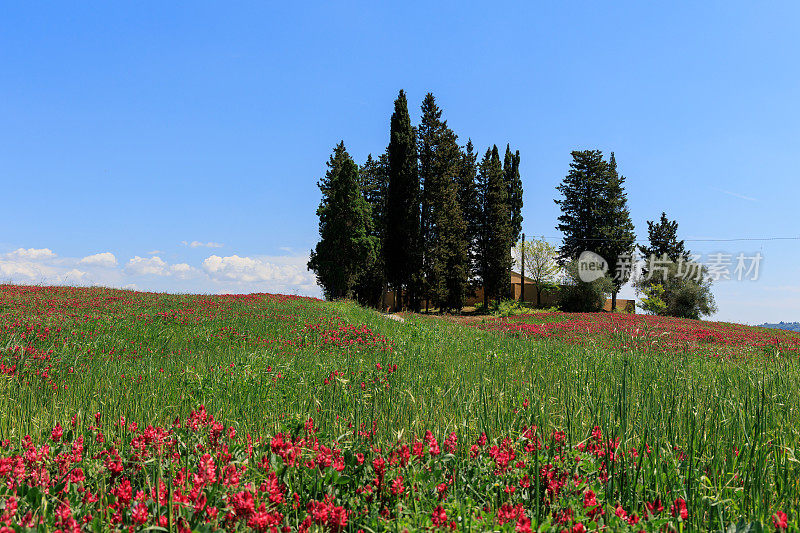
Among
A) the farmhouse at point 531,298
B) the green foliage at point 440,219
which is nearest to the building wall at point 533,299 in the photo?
the farmhouse at point 531,298

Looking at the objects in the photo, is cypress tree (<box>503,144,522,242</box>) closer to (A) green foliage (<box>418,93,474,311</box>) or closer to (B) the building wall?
(B) the building wall

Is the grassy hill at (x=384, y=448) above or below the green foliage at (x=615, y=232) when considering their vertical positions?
below

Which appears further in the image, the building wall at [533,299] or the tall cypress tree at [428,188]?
the building wall at [533,299]

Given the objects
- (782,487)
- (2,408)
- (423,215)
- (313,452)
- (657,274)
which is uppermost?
(423,215)

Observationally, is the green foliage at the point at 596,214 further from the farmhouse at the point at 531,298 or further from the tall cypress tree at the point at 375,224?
the tall cypress tree at the point at 375,224

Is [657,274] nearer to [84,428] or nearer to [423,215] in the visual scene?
[423,215]

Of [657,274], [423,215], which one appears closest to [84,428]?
[423,215]

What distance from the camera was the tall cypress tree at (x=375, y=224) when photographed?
105 feet

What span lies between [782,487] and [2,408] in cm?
626

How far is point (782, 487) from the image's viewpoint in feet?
8.15

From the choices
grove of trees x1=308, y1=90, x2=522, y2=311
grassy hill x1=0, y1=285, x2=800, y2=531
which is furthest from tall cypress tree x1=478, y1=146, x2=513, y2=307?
grassy hill x1=0, y1=285, x2=800, y2=531

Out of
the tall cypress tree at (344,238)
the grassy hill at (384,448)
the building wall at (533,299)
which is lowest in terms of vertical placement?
the grassy hill at (384,448)

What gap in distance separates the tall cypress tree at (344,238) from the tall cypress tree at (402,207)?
64.7 inches

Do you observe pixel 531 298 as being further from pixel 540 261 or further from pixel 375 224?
pixel 375 224
